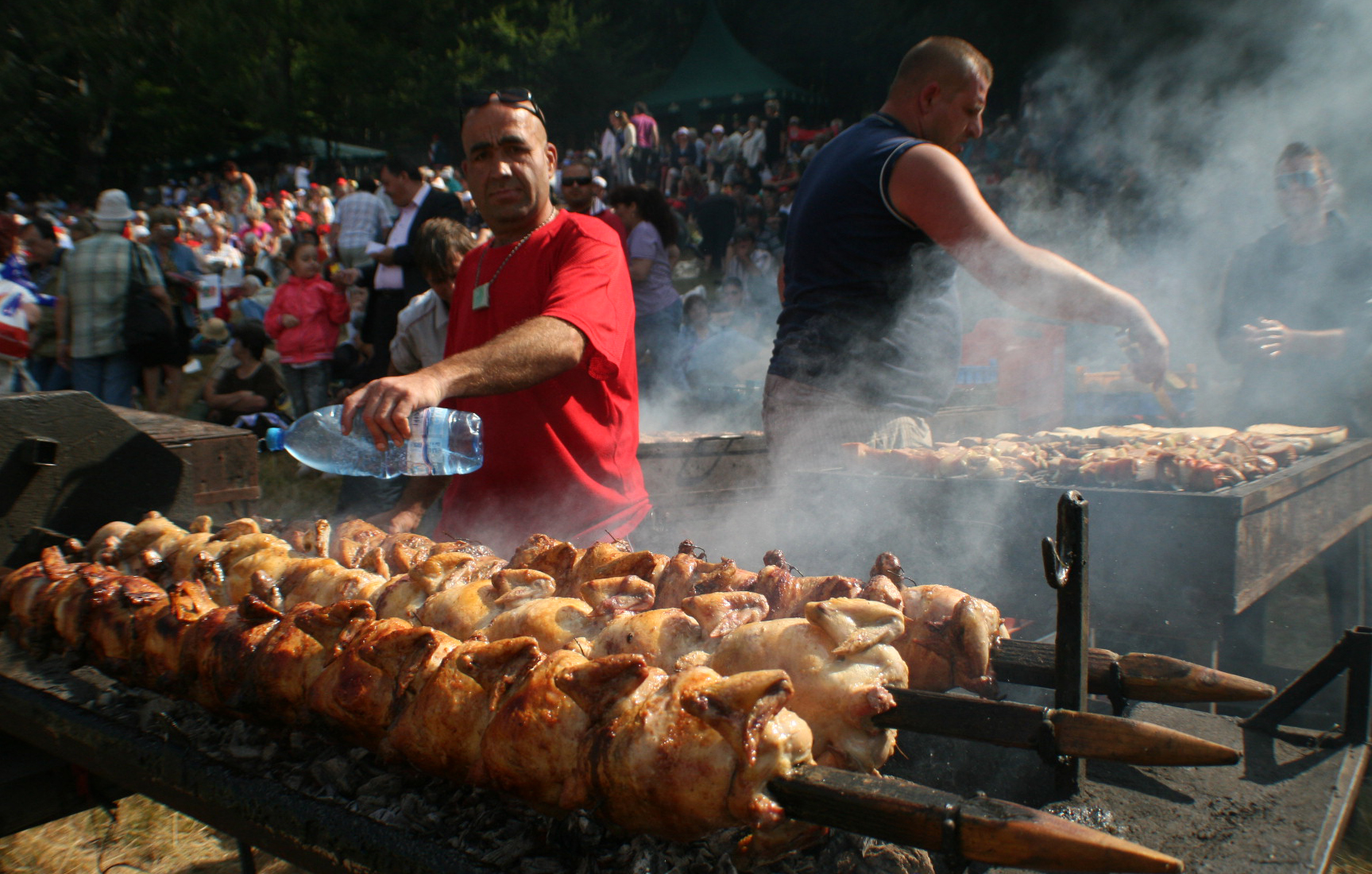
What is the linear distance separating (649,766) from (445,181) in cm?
1760

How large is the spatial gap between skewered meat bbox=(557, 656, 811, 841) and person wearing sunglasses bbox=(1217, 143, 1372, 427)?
4.48 m

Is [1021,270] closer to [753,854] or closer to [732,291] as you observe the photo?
[753,854]

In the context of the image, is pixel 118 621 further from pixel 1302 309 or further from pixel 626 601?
pixel 1302 309

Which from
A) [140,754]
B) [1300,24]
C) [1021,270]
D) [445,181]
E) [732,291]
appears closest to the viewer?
[140,754]

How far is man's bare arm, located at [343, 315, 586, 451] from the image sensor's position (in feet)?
6.27

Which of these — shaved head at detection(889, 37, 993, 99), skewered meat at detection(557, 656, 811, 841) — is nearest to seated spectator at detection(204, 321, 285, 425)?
shaved head at detection(889, 37, 993, 99)

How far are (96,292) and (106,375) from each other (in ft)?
2.50

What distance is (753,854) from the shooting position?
1.09 m

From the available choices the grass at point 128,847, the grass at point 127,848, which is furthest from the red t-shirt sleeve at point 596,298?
the grass at point 127,848

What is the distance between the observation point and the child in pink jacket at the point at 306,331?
841 cm

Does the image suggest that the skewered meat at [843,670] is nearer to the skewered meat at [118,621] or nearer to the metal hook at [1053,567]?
the metal hook at [1053,567]

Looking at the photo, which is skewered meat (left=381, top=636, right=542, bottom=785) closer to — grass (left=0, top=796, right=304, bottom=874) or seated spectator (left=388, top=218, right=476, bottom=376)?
grass (left=0, top=796, right=304, bottom=874)

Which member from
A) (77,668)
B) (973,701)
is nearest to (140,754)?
(77,668)

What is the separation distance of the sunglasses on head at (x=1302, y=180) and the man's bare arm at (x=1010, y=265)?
8.91ft
